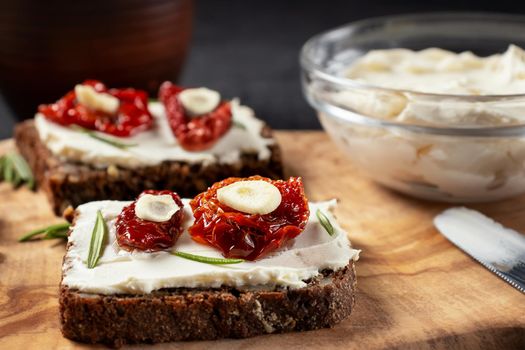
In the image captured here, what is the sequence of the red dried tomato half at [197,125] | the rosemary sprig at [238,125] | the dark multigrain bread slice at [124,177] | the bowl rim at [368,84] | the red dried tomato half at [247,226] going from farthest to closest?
the rosemary sprig at [238,125] < the red dried tomato half at [197,125] < the dark multigrain bread slice at [124,177] < the bowl rim at [368,84] < the red dried tomato half at [247,226]

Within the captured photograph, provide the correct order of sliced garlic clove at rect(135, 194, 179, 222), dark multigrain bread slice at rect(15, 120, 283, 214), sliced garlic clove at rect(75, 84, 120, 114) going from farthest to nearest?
sliced garlic clove at rect(75, 84, 120, 114), dark multigrain bread slice at rect(15, 120, 283, 214), sliced garlic clove at rect(135, 194, 179, 222)

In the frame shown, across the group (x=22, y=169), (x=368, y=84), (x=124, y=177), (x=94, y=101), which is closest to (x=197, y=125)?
(x=124, y=177)

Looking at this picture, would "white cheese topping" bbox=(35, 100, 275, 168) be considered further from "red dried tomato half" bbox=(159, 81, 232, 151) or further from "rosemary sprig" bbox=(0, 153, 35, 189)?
"rosemary sprig" bbox=(0, 153, 35, 189)

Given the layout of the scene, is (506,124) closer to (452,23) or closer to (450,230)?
(450,230)

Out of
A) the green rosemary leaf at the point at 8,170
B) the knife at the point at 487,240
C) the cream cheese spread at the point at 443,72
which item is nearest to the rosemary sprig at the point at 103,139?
the green rosemary leaf at the point at 8,170

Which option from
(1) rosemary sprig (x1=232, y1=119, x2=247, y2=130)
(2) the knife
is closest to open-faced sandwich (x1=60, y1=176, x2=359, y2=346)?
(2) the knife

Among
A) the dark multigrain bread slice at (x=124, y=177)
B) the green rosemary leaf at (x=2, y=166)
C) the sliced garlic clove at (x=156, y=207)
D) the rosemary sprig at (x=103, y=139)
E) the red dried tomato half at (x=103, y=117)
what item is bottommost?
the green rosemary leaf at (x=2, y=166)

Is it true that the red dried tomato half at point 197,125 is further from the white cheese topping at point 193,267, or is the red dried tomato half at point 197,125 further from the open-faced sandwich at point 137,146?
the white cheese topping at point 193,267

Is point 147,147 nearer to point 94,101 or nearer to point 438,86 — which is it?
point 94,101
